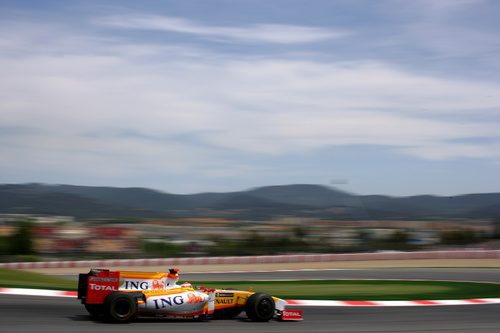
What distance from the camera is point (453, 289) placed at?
16.0 meters

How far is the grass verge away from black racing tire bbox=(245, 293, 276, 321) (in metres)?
4.08

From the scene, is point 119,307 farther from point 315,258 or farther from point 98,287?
point 315,258

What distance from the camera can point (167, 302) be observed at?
27.7 feet

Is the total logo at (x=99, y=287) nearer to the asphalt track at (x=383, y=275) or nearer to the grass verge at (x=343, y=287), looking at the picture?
the grass verge at (x=343, y=287)

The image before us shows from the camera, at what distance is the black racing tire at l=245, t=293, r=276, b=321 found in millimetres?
8828

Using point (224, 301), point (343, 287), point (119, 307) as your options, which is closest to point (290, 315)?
point (224, 301)

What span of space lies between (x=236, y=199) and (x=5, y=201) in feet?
86.9

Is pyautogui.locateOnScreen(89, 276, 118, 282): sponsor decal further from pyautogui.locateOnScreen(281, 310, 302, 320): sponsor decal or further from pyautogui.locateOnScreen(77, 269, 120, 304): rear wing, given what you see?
pyautogui.locateOnScreen(281, 310, 302, 320): sponsor decal

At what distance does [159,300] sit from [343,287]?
30.3ft

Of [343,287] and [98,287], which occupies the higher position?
[98,287]

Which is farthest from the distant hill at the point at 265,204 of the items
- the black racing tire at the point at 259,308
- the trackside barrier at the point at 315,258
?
the black racing tire at the point at 259,308

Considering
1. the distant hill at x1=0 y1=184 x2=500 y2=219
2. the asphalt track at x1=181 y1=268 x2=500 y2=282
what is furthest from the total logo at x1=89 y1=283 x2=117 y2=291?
the distant hill at x1=0 y1=184 x2=500 y2=219

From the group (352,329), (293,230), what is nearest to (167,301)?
(352,329)

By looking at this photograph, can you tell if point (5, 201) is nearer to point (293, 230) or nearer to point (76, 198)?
point (76, 198)
